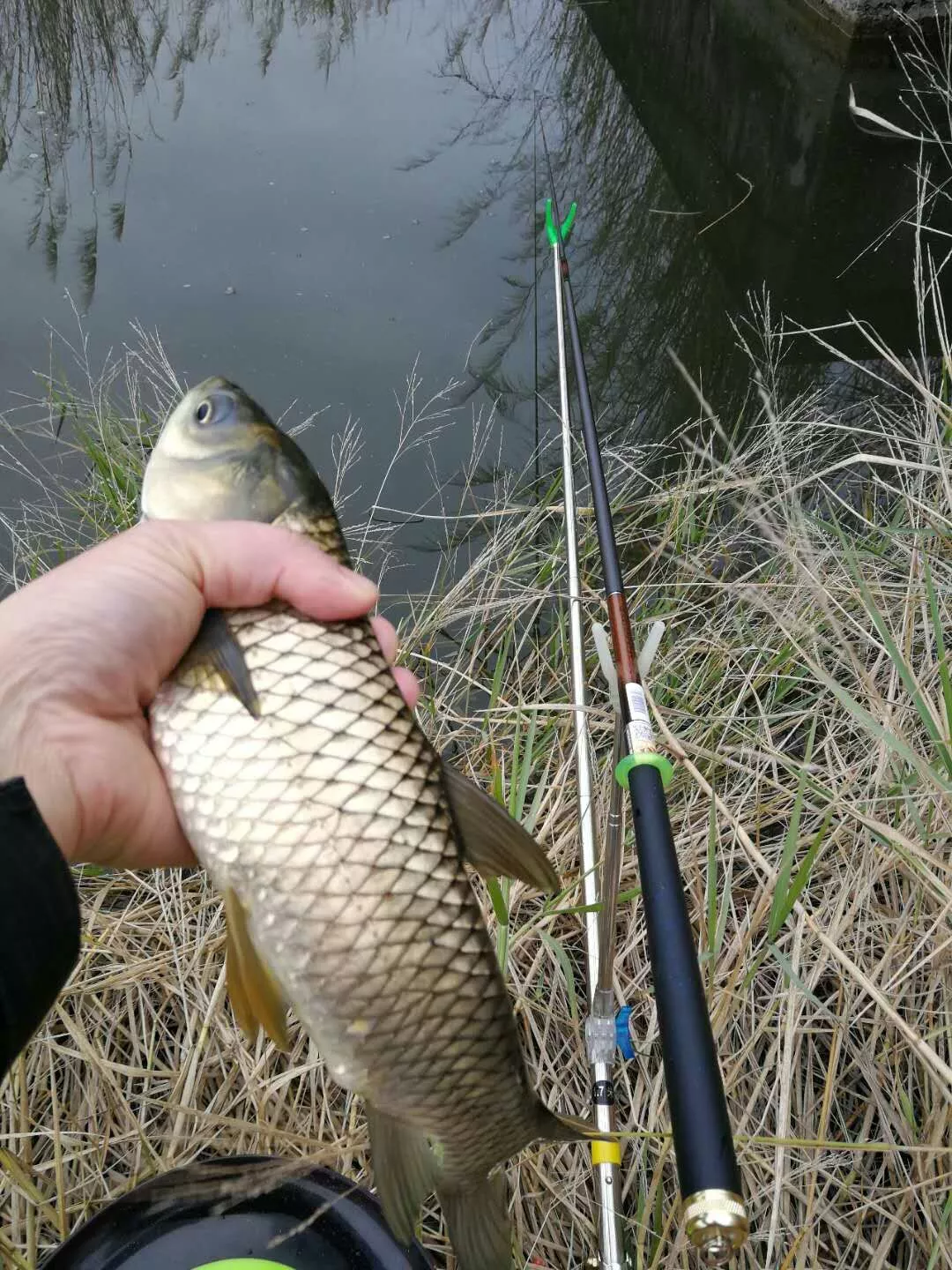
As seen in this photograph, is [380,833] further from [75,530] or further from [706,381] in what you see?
[706,381]

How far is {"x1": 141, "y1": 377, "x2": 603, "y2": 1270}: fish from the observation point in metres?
1.03

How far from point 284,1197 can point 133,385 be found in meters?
2.84

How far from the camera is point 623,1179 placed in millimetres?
1641

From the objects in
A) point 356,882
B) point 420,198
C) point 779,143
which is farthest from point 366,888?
point 779,143

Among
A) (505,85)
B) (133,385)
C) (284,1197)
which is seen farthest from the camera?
(505,85)

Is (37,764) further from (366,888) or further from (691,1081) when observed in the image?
(691,1081)

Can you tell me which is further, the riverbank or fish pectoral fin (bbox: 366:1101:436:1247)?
the riverbank

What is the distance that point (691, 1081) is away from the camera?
758mm

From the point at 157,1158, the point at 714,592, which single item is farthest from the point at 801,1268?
the point at 714,592

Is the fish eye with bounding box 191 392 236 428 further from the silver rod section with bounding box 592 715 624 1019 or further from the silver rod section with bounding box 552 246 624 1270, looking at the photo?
the silver rod section with bounding box 552 246 624 1270

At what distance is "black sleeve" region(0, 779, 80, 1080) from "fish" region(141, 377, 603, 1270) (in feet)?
0.53

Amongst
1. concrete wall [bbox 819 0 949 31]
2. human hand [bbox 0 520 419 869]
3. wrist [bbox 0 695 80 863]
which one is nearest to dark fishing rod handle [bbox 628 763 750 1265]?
human hand [bbox 0 520 419 869]

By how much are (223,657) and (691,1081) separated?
708mm

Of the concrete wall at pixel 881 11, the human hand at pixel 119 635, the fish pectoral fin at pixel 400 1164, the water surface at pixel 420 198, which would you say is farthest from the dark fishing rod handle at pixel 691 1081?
the concrete wall at pixel 881 11
